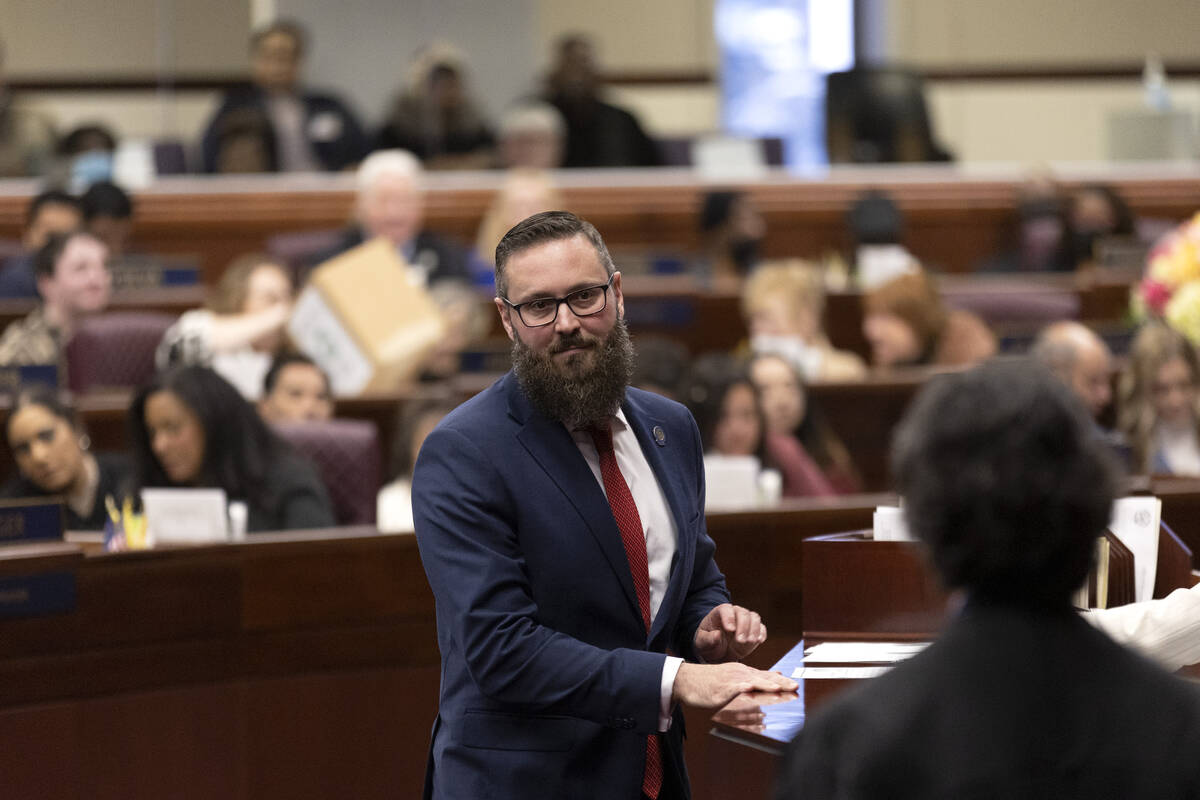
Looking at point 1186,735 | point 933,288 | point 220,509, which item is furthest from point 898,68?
point 1186,735

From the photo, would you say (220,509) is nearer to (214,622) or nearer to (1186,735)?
(214,622)

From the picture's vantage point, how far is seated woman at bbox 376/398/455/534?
4.62 metres

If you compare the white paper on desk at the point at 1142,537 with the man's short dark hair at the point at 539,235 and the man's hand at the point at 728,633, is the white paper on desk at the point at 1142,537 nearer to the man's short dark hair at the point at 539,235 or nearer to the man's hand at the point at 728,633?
the man's hand at the point at 728,633

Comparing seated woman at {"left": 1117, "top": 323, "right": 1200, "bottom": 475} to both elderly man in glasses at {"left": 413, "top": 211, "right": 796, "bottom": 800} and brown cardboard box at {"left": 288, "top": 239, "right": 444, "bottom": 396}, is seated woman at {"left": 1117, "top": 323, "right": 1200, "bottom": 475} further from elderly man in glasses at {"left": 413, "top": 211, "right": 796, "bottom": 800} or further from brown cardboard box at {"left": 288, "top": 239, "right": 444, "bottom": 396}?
elderly man in glasses at {"left": 413, "top": 211, "right": 796, "bottom": 800}

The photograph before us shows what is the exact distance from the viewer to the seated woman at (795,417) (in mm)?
5523

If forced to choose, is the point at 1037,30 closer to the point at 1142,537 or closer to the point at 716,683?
the point at 1142,537

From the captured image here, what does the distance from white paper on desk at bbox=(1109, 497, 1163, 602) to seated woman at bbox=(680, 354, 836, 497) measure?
244 centimetres

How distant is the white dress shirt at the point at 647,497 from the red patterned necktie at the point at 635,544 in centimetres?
1

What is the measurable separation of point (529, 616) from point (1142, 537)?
1.15 metres

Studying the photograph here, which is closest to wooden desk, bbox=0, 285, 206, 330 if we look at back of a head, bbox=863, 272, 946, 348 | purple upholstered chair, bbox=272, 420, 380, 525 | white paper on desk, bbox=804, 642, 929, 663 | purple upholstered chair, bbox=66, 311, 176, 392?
purple upholstered chair, bbox=66, 311, 176, 392

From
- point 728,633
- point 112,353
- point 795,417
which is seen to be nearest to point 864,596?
point 728,633

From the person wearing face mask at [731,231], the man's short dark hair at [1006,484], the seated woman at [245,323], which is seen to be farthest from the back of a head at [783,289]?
the man's short dark hair at [1006,484]

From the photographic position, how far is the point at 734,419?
512 cm

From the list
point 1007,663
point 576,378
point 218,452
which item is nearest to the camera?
point 1007,663
